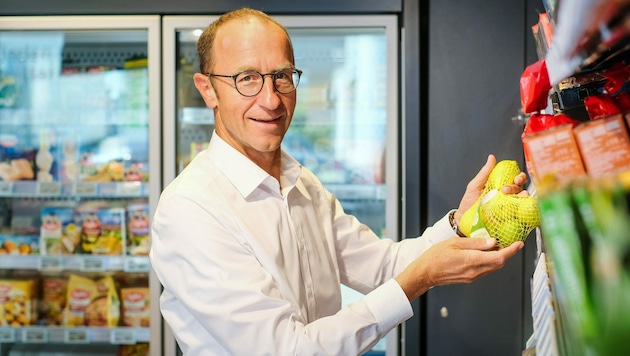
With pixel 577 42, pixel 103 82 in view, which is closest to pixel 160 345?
pixel 103 82

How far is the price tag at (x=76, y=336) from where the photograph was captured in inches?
118

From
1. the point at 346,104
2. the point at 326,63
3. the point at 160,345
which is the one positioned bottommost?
the point at 160,345

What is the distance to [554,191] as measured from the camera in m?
0.54

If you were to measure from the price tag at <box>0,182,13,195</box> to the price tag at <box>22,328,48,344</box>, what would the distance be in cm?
59

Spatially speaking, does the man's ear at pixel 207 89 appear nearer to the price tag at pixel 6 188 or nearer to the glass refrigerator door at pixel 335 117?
the glass refrigerator door at pixel 335 117

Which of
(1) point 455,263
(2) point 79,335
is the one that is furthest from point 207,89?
(2) point 79,335

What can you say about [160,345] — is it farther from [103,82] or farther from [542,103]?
[542,103]

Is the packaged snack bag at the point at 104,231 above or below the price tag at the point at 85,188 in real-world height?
below

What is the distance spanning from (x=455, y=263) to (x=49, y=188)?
211 centimetres

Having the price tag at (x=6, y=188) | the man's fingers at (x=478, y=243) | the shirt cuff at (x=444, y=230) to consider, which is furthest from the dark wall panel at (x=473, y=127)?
the price tag at (x=6, y=188)

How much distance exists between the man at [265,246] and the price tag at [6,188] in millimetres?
1486

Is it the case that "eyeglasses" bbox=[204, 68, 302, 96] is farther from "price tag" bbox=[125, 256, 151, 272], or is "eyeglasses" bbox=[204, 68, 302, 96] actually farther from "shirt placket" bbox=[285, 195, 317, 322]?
"price tag" bbox=[125, 256, 151, 272]

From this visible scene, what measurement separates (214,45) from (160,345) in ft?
4.97

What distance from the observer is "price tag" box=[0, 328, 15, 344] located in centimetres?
301
